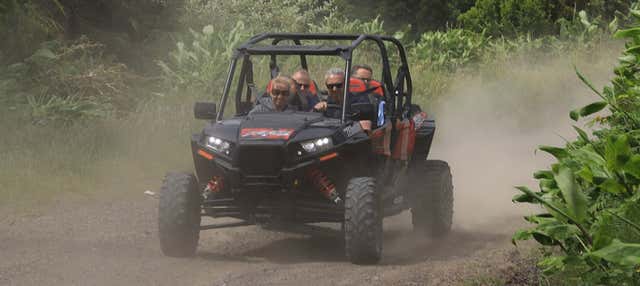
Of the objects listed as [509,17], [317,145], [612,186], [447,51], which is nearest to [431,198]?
[317,145]

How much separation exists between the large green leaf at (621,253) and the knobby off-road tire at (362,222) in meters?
5.05

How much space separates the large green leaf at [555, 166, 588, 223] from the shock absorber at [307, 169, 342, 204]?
5.34 meters

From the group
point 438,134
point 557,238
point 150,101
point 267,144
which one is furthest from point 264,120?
point 438,134

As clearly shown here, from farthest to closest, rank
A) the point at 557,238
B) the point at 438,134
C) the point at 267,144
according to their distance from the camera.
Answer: the point at 438,134 → the point at 267,144 → the point at 557,238

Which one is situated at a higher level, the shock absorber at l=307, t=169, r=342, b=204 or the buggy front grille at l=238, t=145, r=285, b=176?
the buggy front grille at l=238, t=145, r=285, b=176

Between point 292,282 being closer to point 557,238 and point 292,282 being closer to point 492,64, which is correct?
point 557,238

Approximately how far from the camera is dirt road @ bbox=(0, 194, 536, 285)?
7.36 m

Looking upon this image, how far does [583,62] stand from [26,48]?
11.3 metres

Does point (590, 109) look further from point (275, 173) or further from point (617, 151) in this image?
point (275, 173)

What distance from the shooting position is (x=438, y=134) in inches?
698

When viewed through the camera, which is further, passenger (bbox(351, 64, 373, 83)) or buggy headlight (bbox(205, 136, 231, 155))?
passenger (bbox(351, 64, 373, 83))

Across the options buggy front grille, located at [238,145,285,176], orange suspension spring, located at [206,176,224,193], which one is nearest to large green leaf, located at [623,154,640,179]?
buggy front grille, located at [238,145,285,176]

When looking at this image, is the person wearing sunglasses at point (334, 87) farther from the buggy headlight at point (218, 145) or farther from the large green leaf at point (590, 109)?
the large green leaf at point (590, 109)

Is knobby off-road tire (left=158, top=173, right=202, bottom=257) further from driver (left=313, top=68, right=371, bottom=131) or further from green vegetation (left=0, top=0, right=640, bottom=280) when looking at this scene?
green vegetation (left=0, top=0, right=640, bottom=280)
